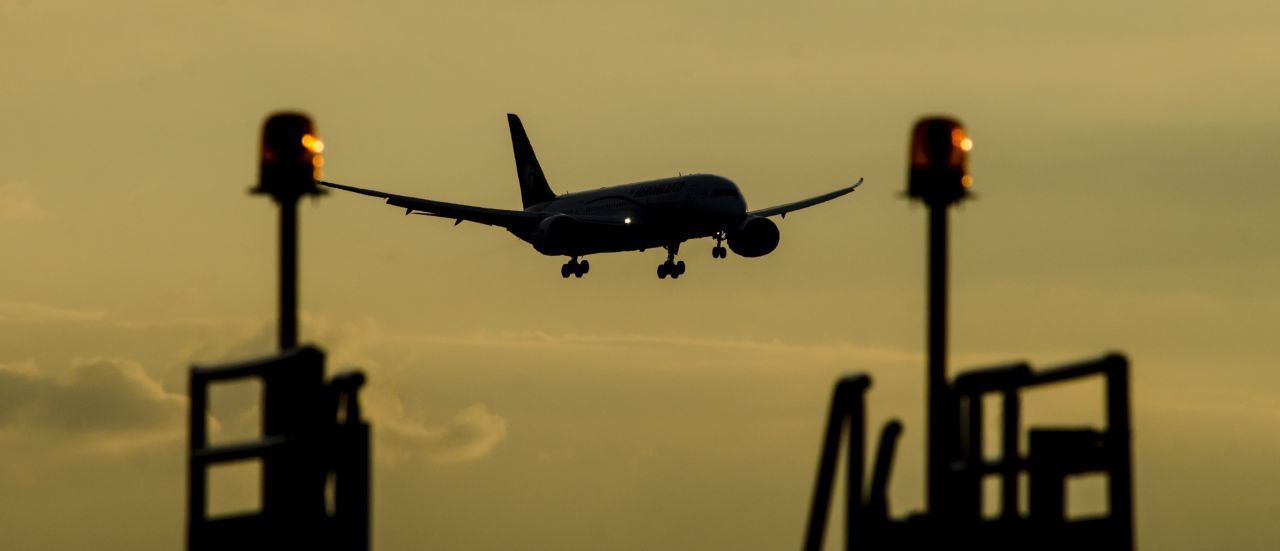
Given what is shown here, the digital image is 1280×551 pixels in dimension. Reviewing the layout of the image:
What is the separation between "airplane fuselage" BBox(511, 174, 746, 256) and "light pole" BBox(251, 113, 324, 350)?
6883 cm

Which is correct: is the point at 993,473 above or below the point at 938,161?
below

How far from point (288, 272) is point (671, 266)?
73118mm

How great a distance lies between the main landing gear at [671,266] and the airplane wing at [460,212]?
11754 mm

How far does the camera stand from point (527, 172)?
115062 mm

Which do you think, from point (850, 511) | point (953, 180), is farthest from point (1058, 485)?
point (953, 180)

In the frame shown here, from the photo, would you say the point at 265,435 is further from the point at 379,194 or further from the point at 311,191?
the point at 379,194

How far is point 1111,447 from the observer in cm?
1500

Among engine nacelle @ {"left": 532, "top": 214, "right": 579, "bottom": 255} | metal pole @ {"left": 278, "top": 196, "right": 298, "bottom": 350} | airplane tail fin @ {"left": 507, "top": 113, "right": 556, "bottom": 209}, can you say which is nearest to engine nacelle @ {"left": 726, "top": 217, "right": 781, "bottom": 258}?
engine nacelle @ {"left": 532, "top": 214, "right": 579, "bottom": 255}

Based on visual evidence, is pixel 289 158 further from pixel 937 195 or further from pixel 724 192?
pixel 724 192

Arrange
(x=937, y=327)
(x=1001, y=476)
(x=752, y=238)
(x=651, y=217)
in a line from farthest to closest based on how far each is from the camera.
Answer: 1. (x=651, y=217)
2. (x=752, y=238)
3. (x=1001, y=476)
4. (x=937, y=327)

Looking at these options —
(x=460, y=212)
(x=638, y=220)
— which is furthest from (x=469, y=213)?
(x=638, y=220)

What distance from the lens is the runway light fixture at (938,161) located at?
45.5ft

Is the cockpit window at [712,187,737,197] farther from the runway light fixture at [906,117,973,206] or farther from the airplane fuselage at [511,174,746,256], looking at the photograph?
the runway light fixture at [906,117,973,206]

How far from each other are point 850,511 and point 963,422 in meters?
1.05
